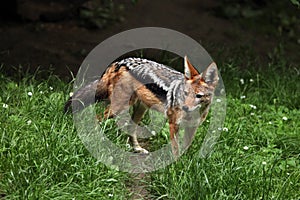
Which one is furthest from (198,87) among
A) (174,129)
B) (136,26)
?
(136,26)

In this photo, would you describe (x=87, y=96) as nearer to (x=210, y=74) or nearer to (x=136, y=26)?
(x=210, y=74)

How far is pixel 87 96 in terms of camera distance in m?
5.55

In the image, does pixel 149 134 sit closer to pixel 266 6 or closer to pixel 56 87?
pixel 56 87

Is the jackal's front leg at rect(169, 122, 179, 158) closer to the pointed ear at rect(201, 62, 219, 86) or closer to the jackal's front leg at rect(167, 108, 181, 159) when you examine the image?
the jackal's front leg at rect(167, 108, 181, 159)

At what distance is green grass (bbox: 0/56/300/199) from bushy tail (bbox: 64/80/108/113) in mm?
113

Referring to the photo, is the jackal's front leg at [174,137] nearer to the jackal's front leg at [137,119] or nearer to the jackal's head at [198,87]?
the jackal's head at [198,87]

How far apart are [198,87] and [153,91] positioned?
480mm

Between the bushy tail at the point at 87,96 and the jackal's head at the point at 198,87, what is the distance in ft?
2.73

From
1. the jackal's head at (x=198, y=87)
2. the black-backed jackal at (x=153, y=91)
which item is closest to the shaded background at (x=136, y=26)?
the black-backed jackal at (x=153, y=91)

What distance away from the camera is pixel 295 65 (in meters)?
8.19

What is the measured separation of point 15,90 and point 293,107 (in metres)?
2.77

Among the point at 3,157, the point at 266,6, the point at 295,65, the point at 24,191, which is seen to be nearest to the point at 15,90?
the point at 3,157

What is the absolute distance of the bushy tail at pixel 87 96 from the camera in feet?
18.0

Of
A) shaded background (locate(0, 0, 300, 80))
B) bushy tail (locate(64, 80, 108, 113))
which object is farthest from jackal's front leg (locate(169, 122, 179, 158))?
shaded background (locate(0, 0, 300, 80))
